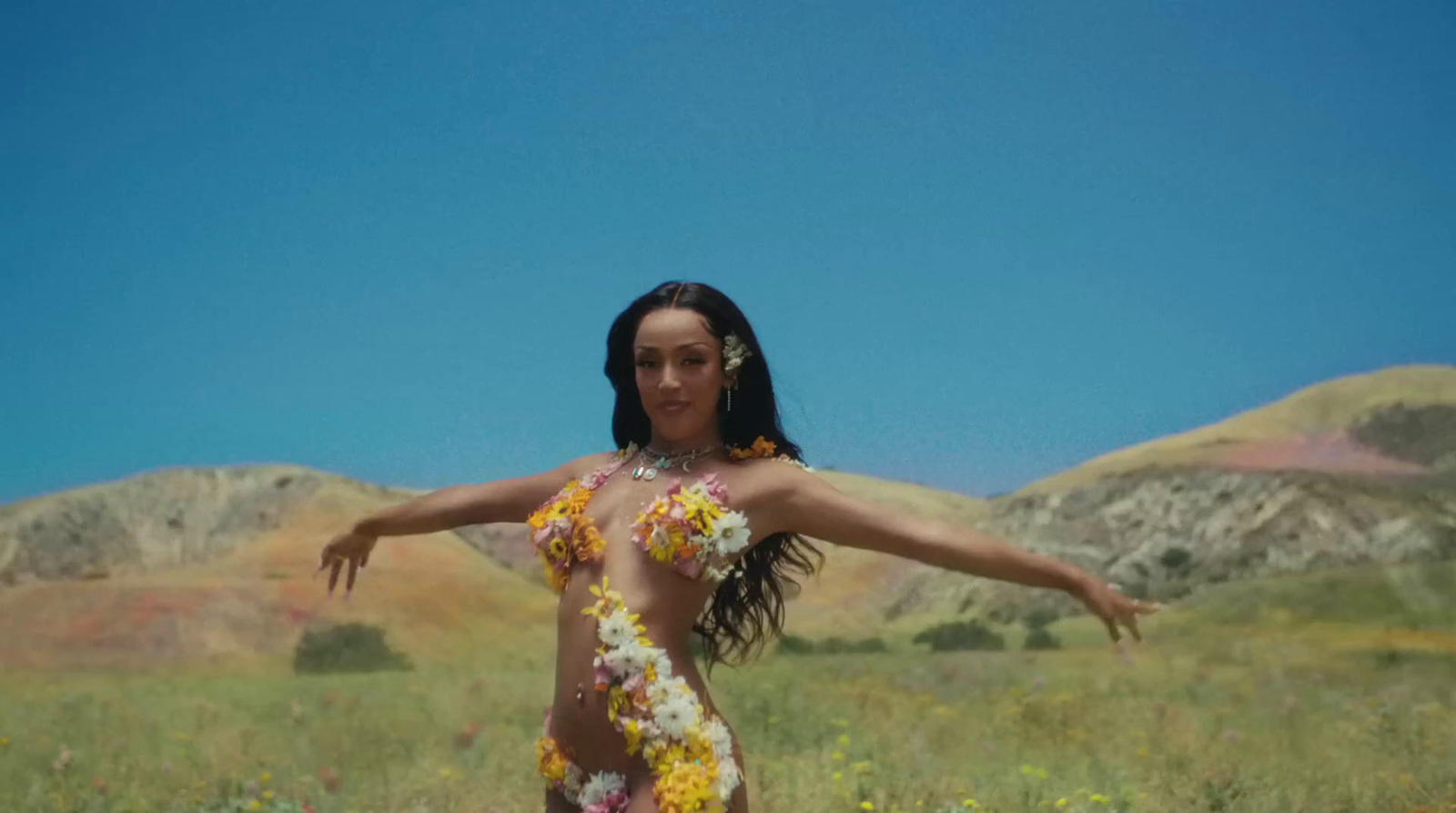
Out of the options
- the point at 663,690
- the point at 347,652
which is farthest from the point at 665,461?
the point at 347,652

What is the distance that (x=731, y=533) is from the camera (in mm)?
3523

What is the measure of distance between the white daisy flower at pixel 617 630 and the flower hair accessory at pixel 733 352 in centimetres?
78

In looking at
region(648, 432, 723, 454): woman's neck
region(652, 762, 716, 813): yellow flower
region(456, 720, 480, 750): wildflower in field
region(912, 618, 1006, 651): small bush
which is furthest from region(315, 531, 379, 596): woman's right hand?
region(912, 618, 1006, 651): small bush

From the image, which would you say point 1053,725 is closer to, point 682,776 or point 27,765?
point 682,776

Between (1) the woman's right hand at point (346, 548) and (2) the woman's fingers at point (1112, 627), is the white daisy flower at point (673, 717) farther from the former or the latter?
(1) the woman's right hand at point (346, 548)

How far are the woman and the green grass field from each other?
9.16 ft

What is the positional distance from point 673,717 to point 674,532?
48cm

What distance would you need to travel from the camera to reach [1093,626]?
479 inches

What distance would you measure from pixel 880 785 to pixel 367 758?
315cm

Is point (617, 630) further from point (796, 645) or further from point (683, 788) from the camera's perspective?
point (796, 645)

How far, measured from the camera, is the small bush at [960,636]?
12.7 m

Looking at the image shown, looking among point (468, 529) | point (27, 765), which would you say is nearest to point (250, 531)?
point (468, 529)

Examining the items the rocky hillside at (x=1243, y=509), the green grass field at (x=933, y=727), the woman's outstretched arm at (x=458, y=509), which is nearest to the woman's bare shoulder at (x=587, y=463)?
the woman's outstretched arm at (x=458, y=509)

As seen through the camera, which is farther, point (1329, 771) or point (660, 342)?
point (1329, 771)
